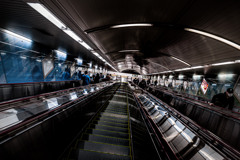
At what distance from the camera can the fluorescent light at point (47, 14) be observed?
10.2ft

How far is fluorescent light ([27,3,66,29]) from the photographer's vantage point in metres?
3.11

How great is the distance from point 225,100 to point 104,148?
18.8 ft

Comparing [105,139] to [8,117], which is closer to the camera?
[8,117]

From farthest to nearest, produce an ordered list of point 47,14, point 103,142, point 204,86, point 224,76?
point 204,86 → point 224,76 → point 47,14 → point 103,142

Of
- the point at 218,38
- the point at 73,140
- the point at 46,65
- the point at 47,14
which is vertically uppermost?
the point at 218,38

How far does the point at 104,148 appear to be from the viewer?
2.83m

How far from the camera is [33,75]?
27.3 feet

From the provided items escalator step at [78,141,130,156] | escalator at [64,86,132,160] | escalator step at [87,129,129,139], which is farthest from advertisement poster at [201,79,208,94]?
escalator step at [78,141,130,156]

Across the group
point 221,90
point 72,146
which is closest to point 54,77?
point 72,146

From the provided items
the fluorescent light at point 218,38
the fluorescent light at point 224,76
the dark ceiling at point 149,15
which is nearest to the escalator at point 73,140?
the dark ceiling at point 149,15

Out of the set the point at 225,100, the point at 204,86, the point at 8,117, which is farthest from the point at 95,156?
the point at 204,86

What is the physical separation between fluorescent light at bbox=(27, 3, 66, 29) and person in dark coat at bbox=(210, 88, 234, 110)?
25.4 feet

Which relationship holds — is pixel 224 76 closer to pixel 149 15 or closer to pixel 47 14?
pixel 149 15

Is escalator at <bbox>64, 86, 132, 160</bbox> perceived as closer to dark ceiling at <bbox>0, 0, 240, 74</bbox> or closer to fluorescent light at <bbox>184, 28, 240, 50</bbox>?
dark ceiling at <bbox>0, 0, 240, 74</bbox>
